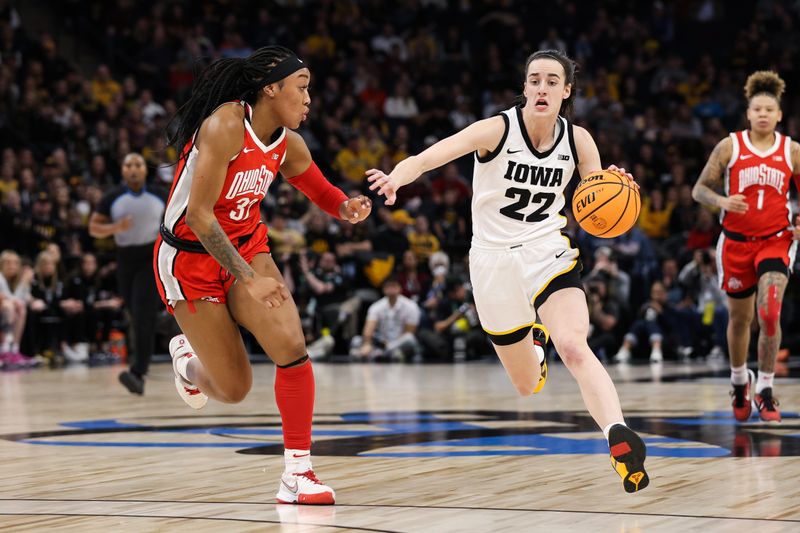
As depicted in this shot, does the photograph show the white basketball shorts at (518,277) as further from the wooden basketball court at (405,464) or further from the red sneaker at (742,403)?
the red sneaker at (742,403)

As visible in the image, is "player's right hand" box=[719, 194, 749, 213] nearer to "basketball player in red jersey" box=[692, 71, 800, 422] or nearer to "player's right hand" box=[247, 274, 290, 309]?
"basketball player in red jersey" box=[692, 71, 800, 422]

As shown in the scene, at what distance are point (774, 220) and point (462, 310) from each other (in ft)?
24.5

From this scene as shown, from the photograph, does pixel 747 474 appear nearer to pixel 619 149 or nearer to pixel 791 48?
pixel 619 149

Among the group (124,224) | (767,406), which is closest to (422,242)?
(124,224)

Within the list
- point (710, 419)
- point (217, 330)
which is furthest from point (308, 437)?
point (710, 419)

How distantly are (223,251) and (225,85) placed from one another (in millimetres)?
820

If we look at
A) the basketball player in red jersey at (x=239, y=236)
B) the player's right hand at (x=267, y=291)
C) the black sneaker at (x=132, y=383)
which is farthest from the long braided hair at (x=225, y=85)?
the black sneaker at (x=132, y=383)

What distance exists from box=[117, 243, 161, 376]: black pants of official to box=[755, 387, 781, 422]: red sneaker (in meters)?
4.79

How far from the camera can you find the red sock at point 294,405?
482cm

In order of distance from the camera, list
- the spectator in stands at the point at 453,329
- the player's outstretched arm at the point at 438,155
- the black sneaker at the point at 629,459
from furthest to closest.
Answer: the spectator in stands at the point at 453,329 < the player's outstretched arm at the point at 438,155 < the black sneaker at the point at 629,459

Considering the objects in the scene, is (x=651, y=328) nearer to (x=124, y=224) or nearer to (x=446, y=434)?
(x=124, y=224)

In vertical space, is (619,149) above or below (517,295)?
above

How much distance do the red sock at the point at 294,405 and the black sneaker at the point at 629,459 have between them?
3.99ft

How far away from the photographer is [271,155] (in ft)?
16.5
